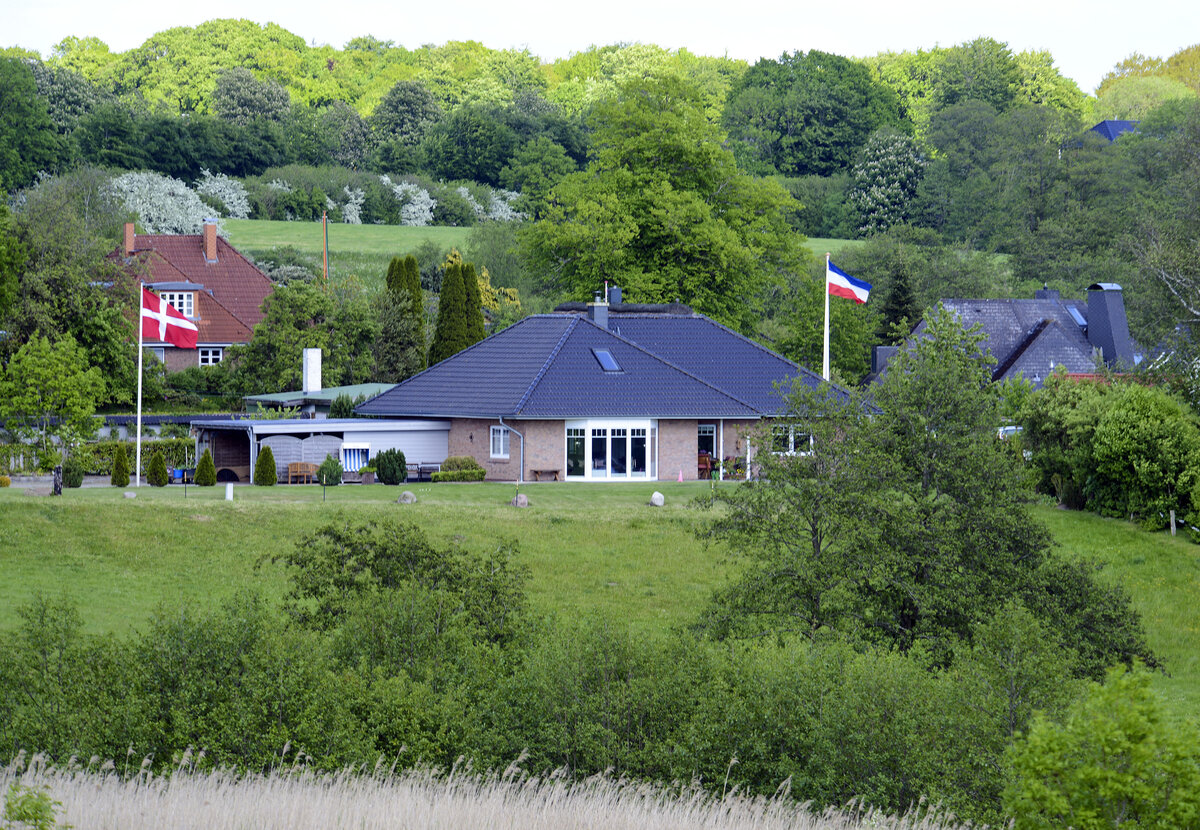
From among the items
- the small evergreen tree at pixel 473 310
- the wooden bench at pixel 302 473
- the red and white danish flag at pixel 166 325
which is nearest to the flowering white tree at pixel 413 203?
the small evergreen tree at pixel 473 310

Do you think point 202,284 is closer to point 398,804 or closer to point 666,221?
point 666,221

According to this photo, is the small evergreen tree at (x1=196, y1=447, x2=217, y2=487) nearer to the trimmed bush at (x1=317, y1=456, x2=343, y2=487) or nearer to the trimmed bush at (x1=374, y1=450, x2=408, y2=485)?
the trimmed bush at (x1=317, y1=456, x2=343, y2=487)

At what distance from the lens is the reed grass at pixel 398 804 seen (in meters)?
9.49

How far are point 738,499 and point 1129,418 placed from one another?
16295 millimetres

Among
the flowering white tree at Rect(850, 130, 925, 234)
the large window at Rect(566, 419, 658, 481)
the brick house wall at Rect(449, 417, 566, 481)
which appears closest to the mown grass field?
the brick house wall at Rect(449, 417, 566, 481)

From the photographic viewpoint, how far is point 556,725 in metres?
13.0

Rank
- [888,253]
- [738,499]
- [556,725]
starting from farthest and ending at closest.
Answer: [888,253], [738,499], [556,725]

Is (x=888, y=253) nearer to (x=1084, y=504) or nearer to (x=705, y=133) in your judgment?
(x=705, y=133)

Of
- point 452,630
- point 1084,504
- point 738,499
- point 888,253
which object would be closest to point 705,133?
point 888,253

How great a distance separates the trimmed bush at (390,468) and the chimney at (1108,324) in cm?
3416

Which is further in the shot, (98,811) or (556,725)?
(556,725)

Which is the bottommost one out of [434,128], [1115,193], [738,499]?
[738,499]

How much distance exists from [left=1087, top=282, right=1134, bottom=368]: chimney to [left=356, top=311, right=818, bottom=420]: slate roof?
819 inches

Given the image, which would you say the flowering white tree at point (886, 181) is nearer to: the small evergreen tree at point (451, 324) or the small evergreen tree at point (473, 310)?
the small evergreen tree at point (473, 310)
